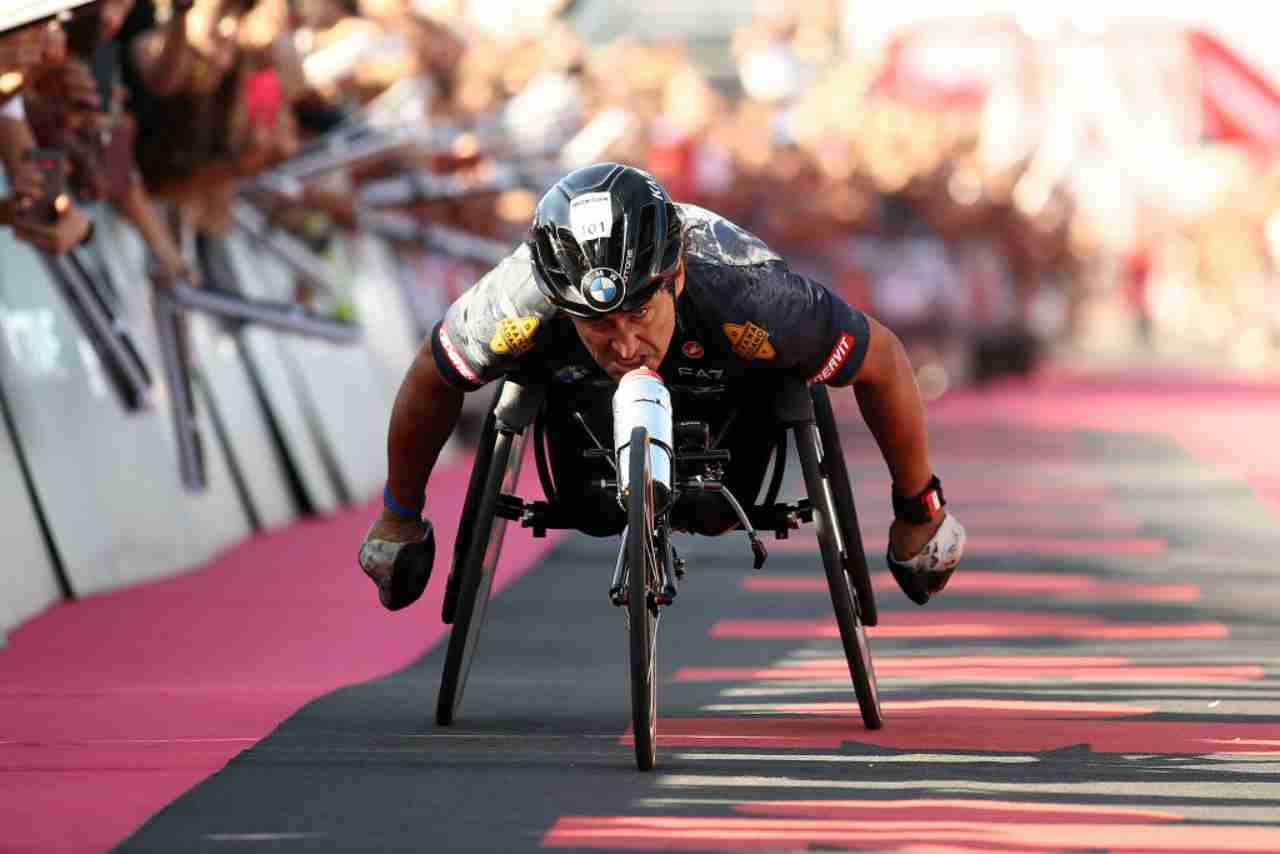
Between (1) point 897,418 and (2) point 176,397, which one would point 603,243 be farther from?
(2) point 176,397

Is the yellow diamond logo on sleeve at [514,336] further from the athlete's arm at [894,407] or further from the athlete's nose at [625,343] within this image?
the athlete's arm at [894,407]

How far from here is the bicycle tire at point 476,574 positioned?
23.3 feet

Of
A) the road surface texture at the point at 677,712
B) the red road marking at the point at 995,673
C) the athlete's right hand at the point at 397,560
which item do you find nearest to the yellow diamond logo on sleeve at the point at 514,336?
the athlete's right hand at the point at 397,560

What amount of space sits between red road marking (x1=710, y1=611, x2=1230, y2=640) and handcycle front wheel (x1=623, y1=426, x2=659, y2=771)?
334 cm

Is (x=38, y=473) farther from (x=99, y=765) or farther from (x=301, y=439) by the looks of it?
(x=301, y=439)

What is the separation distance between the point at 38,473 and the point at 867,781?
507cm

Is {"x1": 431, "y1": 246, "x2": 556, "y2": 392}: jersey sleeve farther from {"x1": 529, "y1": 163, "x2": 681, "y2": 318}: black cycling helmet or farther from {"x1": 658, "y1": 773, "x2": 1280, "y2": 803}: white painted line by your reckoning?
{"x1": 658, "y1": 773, "x2": 1280, "y2": 803}: white painted line

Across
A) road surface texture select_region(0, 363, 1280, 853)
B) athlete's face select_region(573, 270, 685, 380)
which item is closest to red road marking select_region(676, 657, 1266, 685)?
road surface texture select_region(0, 363, 1280, 853)

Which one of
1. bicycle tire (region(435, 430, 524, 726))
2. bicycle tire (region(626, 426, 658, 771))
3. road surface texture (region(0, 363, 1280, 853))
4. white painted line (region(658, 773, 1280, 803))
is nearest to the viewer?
road surface texture (region(0, 363, 1280, 853))

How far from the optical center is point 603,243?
6.48m

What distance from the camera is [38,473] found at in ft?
34.4

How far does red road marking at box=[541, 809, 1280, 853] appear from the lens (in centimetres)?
549

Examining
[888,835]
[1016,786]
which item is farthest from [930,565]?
[888,835]

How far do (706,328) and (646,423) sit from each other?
39cm
